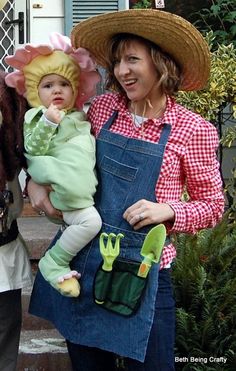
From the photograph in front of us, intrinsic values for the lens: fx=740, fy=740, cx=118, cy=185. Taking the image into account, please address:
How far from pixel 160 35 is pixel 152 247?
0.73m

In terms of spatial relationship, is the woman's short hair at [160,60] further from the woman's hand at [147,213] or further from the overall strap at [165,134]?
the woman's hand at [147,213]

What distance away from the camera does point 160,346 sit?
262 centimetres

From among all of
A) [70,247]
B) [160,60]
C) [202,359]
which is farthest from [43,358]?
[160,60]

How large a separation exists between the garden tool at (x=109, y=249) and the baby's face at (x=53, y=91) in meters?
0.51

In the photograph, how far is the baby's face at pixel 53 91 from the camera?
105 inches

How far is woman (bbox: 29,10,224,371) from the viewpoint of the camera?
8.36 feet

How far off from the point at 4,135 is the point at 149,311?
0.82 meters

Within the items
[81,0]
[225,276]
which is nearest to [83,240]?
[225,276]

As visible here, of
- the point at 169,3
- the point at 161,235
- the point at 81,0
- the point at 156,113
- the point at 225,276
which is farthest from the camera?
the point at 169,3

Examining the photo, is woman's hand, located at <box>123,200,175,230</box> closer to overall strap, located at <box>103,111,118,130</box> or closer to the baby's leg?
the baby's leg

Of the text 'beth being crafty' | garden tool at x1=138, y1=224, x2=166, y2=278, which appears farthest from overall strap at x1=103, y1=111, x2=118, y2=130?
the text 'beth being crafty'

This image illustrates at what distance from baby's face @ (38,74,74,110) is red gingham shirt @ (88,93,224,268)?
0.21m

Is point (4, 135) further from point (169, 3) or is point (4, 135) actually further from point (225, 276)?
point (169, 3)

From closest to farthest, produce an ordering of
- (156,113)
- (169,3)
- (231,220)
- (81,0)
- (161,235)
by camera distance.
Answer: (161,235)
(156,113)
(231,220)
(81,0)
(169,3)
